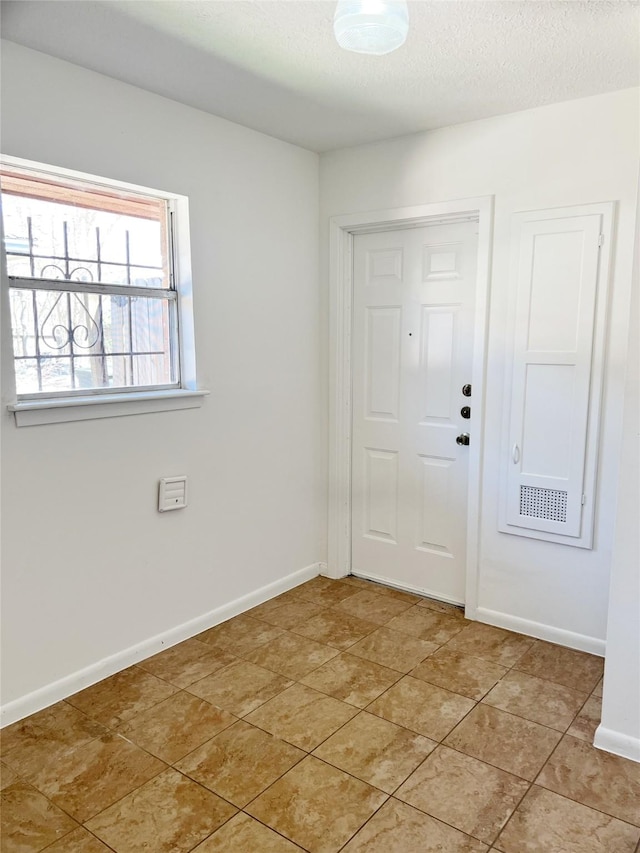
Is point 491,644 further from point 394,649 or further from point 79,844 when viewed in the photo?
point 79,844

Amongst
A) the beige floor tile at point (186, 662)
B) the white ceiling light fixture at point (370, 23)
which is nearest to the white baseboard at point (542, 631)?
the beige floor tile at point (186, 662)

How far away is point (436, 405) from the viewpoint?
3.25 metres

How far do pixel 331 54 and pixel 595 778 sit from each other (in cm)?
256

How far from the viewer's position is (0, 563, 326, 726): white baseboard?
2.32 metres

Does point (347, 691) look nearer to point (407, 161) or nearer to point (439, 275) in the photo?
point (439, 275)

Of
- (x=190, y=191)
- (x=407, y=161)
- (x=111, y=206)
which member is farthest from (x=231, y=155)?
(x=407, y=161)

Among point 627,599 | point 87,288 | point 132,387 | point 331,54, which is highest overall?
point 331,54

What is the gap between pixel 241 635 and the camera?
2965 mm

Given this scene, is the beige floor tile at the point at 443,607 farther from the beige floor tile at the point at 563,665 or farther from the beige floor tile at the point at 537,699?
the beige floor tile at the point at 537,699

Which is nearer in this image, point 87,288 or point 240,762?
point 240,762

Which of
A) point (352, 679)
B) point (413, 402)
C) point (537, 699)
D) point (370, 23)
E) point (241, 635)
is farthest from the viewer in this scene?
point (413, 402)

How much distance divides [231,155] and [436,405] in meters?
1.56

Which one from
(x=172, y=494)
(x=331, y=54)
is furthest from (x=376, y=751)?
(x=331, y=54)

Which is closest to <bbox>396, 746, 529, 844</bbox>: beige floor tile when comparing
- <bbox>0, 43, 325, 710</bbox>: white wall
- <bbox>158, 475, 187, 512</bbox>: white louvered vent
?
<bbox>0, 43, 325, 710</bbox>: white wall
